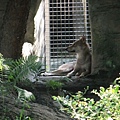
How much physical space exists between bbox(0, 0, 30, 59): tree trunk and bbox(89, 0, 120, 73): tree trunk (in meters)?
1.39

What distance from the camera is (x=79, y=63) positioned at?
789cm

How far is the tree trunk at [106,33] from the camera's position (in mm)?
6906

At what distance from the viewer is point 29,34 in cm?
855

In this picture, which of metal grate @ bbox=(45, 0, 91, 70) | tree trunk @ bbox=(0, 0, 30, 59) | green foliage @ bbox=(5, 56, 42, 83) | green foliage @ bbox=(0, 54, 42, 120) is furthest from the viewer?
metal grate @ bbox=(45, 0, 91, 70)

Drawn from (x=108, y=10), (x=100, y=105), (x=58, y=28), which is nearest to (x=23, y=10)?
(x=108, y=10)

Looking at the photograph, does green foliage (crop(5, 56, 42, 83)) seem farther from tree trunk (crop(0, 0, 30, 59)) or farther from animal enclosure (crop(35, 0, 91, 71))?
animal enclosure (crop(35, 0, 91, 71))

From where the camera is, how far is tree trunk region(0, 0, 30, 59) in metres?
5.97

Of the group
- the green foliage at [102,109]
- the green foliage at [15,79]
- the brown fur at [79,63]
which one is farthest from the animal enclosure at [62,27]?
the green foliage at [15,79]

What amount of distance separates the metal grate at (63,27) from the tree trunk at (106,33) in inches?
97.0

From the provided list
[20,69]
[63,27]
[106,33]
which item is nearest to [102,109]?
[20,69]

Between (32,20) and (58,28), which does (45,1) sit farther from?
(32,20)

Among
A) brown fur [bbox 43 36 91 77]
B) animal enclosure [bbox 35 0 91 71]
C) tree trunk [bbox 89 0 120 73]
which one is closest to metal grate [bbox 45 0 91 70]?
animal enclosure [bbox 35 0 91 71]

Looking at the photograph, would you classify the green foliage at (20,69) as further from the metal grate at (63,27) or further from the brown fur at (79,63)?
the metal grate at (63,27)

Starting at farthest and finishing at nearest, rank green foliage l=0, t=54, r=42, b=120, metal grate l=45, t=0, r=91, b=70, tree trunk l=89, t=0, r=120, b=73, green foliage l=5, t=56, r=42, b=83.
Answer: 1. metal grate l=45, t=0, r=91, b=70
2. tree trunk l=89, t=0, r=120, b=73
3. green foliage l=5, t=56, r=42, b=83
4. green foliage l=0, t=54, r=42, b=120
